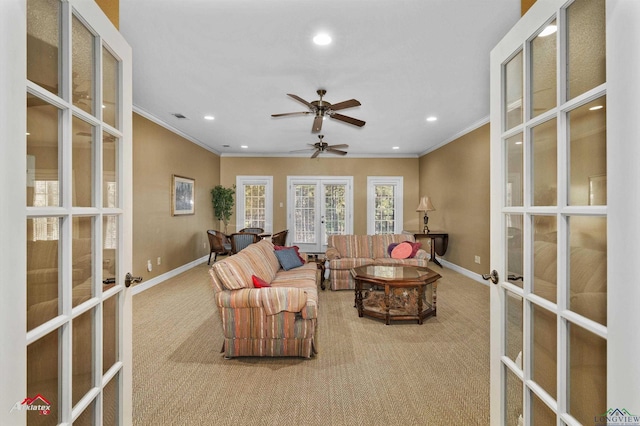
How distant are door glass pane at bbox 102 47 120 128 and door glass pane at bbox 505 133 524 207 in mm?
1681

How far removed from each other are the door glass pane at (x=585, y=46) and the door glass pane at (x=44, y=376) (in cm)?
176

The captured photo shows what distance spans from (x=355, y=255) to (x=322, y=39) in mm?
3427

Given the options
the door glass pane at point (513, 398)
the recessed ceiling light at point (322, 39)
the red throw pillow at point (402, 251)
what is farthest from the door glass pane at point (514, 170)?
the red throw pillow at point (402, 251)

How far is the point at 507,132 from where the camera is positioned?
1.35m

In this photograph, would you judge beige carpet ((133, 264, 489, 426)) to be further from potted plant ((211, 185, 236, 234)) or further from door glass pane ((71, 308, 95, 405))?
potted plant ((211, 185, 236, 234))

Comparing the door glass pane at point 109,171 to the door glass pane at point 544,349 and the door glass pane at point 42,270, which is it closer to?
the door glass pane at point 42,270

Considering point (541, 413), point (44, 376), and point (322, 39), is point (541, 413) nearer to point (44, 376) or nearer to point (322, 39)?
point (44, 376)

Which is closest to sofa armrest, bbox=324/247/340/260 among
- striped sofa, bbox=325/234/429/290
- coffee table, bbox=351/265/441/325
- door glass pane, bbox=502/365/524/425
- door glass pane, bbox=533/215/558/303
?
striped sofa, bbox=325/234/429/290

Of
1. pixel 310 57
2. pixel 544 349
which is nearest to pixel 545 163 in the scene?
pixel 544 349

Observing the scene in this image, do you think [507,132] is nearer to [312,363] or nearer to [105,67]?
[105,67]

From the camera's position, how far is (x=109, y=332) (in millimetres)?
1305

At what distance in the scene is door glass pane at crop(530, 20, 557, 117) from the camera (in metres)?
1.08

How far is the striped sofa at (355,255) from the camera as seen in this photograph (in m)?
4.86

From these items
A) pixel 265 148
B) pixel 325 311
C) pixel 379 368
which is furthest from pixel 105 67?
pixel 265 148
